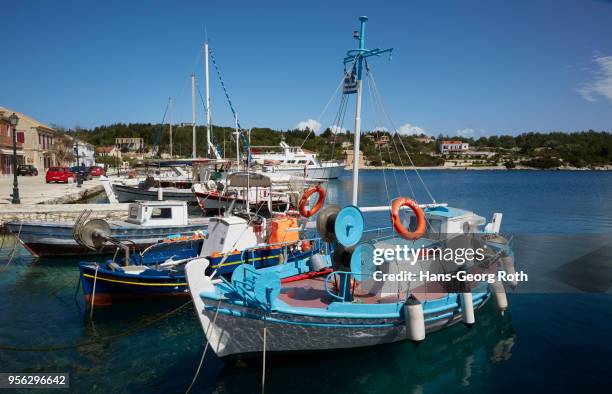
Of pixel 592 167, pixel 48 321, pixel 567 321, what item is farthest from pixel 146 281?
pixel 592 167

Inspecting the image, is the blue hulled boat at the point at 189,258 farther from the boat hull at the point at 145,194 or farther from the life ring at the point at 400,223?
the boat hull at the point at 145,194

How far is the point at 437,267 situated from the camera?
10.6 meters

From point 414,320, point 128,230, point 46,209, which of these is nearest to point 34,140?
point 46,209

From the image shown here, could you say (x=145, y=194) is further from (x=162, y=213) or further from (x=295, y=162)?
(x=295, y=162)

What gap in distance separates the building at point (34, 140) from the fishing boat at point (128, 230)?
50.0m

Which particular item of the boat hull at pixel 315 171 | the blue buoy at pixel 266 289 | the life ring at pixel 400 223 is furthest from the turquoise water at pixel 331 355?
the boat hull at pixel 315 171

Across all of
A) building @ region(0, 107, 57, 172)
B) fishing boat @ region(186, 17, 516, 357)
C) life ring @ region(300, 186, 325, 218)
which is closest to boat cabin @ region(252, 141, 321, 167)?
building @ region(0, 107, 57, 172)

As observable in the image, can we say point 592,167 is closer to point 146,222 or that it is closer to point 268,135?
point 268,135

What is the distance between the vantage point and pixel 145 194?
35.7 metres

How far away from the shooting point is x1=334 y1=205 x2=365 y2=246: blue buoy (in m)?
9.07

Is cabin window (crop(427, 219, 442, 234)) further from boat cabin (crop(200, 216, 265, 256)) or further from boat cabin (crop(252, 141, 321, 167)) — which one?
boat cabin (crop(252, 141, 321, 167))

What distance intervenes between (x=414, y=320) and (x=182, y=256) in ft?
29.4

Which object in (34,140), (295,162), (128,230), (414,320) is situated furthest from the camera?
(295,162)

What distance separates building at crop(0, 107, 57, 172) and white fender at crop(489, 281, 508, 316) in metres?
A: 65.8
